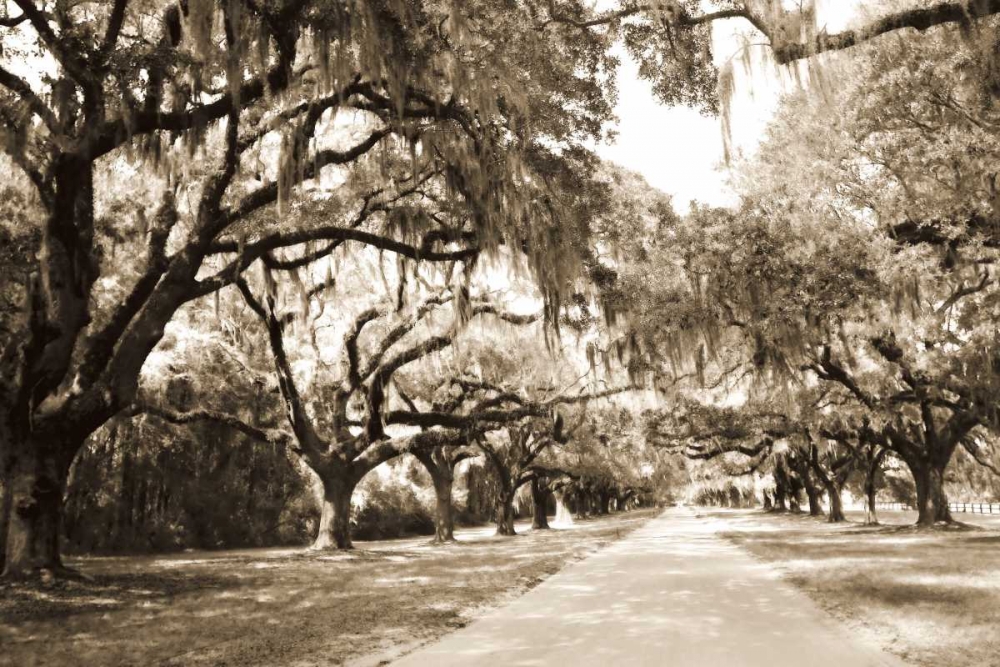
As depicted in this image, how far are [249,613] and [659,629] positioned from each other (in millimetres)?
4912

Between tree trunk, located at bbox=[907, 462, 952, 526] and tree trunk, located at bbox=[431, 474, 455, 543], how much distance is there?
16.8 metres

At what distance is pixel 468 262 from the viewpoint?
13867mm

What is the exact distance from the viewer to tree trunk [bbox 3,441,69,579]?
10.7 metres

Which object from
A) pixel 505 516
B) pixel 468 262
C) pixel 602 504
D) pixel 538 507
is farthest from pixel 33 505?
pixel 602 504

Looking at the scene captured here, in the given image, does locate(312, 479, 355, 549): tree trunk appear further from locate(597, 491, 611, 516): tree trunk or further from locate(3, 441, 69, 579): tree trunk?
locate(597, 491, 611, 516): tree trunk

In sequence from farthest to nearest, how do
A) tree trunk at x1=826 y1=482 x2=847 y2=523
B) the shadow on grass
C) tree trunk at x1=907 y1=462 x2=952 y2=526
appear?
tree trunk at x1=826 y1=482 x2=847 y2=523
tree trunk at x1=907 y1=462 x2=952 y2=526
the shadow on grass

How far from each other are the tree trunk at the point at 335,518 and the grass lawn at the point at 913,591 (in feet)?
36.6

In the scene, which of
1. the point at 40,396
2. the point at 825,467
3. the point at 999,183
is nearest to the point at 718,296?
the point at 999,183

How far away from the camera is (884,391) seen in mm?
21812

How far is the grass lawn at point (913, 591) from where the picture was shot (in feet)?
19.0

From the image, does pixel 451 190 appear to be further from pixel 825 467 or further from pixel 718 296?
pixel 825 467

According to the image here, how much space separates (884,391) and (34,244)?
2220 centimetres

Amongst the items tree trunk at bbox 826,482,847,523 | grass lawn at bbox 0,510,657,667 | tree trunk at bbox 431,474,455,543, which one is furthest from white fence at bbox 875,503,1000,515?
grass lawn at bbox 0,510,657,667

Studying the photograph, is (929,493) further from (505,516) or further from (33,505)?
(33,505)
